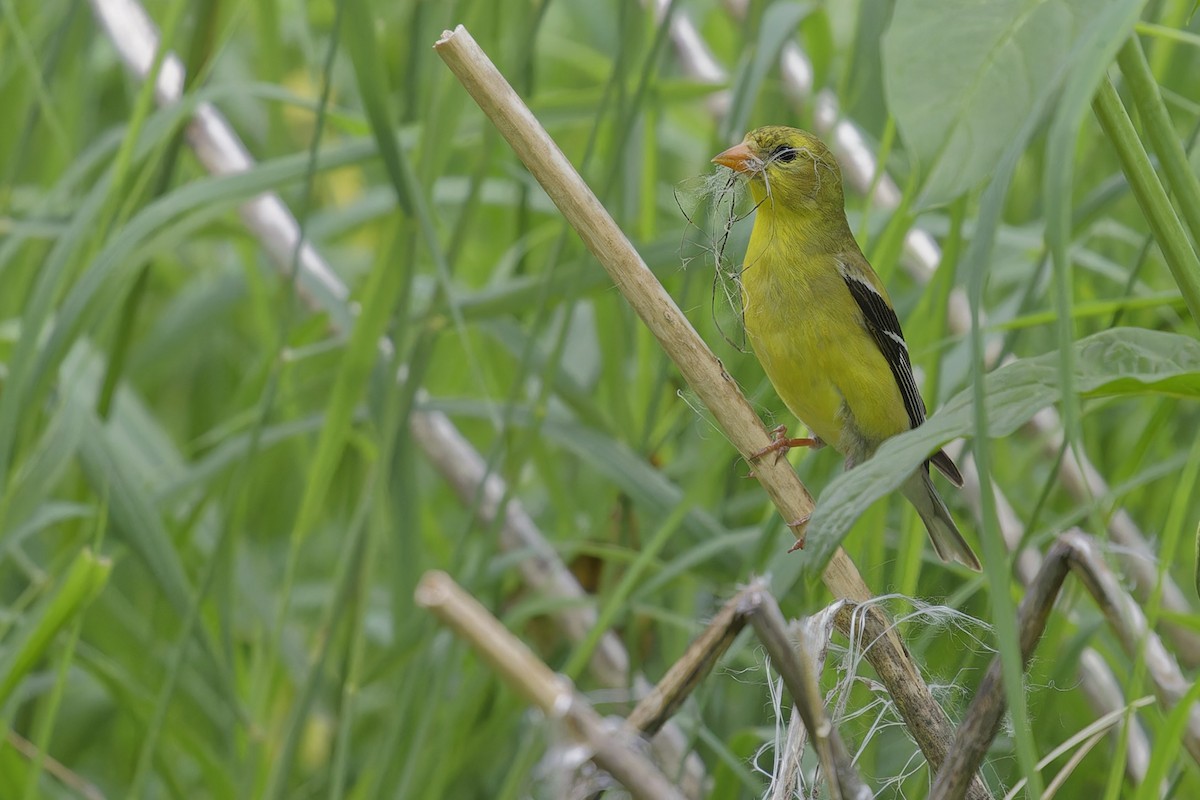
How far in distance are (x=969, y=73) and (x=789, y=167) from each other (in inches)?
46.3

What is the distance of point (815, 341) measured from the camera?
1797 millimetres

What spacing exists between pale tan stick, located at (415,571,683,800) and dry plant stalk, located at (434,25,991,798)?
0.33 m

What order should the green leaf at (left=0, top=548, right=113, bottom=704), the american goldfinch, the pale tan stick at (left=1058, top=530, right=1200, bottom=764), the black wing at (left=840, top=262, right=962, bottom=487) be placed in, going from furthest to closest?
the black wing at (left=840, top=262, right=962, bottom=487) → the american goldfinch → the green leaf at (left=0, top=548, right=113, bottom=704) → the pale tan stick at (left=1058, top=530, right=1200, bottom=764)

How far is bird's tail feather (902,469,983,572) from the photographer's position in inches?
64.3

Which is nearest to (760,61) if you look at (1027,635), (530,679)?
(1027,635)

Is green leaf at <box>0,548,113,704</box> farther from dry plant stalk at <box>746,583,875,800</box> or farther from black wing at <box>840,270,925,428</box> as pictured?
black wing at <box>840,270,925,428</box>

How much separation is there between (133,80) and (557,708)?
225 cm

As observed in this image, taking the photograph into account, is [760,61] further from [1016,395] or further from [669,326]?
[1016,395]

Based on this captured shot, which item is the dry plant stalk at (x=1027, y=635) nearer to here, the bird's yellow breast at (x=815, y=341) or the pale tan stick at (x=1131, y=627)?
the pale tan stick at (x=1131, y=627)

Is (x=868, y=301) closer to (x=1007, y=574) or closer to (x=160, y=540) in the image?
(x=160, y=540)

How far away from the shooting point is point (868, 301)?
1.90m

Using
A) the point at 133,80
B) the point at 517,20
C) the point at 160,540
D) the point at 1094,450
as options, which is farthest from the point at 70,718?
the point at 1094,450

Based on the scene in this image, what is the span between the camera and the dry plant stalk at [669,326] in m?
0.86

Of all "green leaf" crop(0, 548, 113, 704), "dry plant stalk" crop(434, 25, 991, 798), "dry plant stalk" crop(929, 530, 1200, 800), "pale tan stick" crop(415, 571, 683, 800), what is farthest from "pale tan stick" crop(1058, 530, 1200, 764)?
"green leaf" crop(0, 548, 113, 704)
